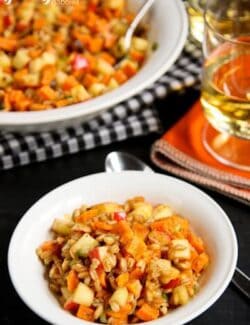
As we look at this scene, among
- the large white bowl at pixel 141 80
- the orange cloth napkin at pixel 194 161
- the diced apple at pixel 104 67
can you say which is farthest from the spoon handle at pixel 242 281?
the diced apple at pixel 104 67

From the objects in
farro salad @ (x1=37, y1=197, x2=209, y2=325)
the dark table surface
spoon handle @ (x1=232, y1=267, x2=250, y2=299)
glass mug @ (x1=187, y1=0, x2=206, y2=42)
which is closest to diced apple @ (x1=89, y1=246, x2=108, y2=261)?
farro salad @ (x1=37, y1=197, x2=209, y2=325)

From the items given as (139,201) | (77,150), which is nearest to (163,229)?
(139,201)

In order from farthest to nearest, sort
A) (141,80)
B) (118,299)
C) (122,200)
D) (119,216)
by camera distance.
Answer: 1. (141,80)
2. (122,200)
3. (119,216)
4. (118,299)

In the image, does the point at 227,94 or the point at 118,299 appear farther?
the point at 227,94

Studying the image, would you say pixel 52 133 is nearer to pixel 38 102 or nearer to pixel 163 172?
pixel 38 102

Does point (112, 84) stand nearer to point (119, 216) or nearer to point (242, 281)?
point (119, 216)

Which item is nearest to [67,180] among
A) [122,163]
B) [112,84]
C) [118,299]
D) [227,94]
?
[122,163]

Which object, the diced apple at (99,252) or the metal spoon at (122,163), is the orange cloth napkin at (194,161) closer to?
the metal spoon at (122,163)
